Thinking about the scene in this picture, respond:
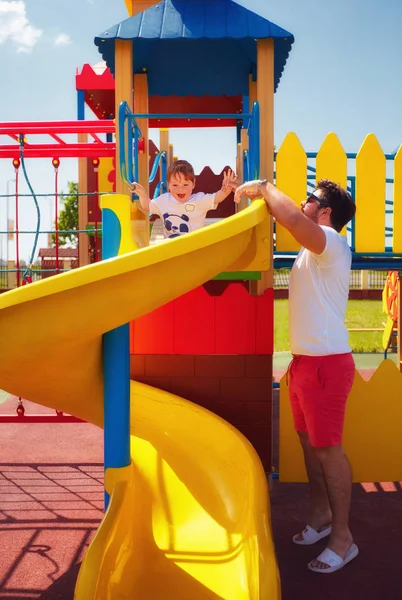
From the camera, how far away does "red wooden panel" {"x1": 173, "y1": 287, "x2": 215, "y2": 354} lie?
3953mm

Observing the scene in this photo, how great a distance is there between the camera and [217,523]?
112 inches

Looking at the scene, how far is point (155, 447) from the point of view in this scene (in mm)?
3330

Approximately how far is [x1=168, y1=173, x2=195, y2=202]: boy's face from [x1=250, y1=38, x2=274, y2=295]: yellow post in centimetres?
54

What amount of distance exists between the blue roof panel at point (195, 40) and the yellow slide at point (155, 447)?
188 centimetres

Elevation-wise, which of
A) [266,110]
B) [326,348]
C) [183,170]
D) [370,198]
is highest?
[266,110]

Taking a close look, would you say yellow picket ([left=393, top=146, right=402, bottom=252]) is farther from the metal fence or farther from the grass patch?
the metal fence

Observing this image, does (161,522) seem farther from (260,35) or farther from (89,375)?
(260,35)

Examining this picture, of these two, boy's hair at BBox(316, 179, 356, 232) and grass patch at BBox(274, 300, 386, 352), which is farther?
grass patch at BBox(274, 300, 386, 352)

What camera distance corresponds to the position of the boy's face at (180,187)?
153 inches

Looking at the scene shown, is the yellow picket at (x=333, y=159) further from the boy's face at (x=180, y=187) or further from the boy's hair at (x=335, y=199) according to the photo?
the boy's hair at (x=335, y=199)

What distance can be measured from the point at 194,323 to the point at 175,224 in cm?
67

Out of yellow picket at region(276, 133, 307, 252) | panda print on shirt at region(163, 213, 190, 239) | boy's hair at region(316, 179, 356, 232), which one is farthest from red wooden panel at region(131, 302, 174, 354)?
boy's hair at region(316, 179, 356, 232)

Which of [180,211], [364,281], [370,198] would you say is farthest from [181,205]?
[364,281]

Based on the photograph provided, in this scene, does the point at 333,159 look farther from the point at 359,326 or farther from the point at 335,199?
the point at 359,326
